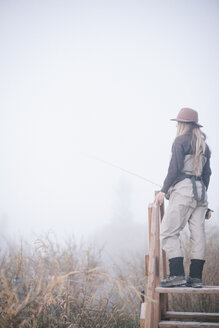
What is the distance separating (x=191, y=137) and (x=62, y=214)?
19174 cm

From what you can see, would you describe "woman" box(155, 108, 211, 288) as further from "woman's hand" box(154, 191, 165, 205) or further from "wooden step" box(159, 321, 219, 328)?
"wooden step" box(159, 321, 219, 328)

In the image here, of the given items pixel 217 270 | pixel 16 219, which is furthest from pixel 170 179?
pixel 16 219

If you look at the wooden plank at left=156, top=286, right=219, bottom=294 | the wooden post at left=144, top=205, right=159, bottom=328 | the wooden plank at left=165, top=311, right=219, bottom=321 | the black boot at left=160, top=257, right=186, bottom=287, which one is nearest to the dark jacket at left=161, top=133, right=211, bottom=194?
the wooden post at left=144, top=205, right=159, bottom=328

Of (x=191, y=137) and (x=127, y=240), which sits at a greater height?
(x=191, y=137)

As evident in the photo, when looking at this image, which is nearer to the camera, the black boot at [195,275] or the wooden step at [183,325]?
the wooden step at [183,325]

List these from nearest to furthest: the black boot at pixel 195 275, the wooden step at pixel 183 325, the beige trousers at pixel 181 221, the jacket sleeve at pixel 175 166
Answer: the wooden step at pixel 183 325, the black boot at pixel 195 275, the beige trousers at pixel 181 221, the jacket sleeve at pixel 175 166

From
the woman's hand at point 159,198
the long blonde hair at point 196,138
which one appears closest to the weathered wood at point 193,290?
the woman's hand at point 159,198

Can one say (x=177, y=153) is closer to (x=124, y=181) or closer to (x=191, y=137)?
(x=191, y=137)

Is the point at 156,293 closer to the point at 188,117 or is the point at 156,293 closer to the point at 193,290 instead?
the point at 193,290

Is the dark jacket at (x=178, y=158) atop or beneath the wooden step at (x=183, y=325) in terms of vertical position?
atop

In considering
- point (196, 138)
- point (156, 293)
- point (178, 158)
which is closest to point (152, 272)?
point (156, 293)

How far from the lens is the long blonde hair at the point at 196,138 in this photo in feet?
9.96

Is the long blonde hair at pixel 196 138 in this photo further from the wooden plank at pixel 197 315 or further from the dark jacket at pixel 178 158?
the wooden plank at pixel 197 315

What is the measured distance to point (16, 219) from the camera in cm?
17712
